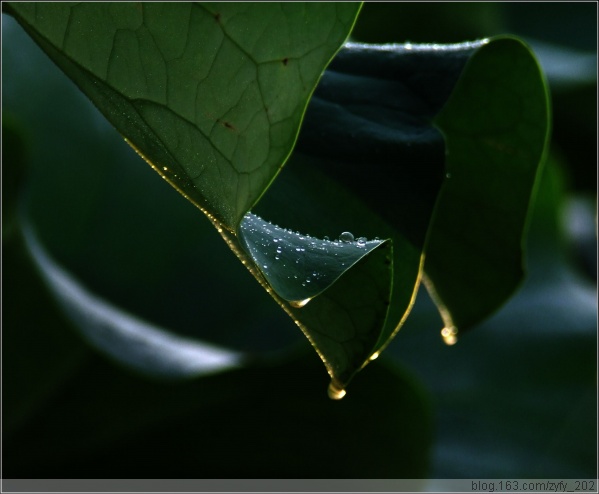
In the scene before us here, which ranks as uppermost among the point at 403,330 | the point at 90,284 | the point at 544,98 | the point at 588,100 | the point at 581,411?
the point at 544,98

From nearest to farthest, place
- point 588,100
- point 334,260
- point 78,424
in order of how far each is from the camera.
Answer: point 334,260 < point 78,424 < point 588,100

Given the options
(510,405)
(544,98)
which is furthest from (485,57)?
(510,405)

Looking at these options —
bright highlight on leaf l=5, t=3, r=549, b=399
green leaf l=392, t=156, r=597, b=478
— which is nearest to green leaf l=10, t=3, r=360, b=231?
bright highlight on leaf l=5, t=3, r=549, b=399

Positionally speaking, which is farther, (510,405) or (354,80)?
(510,405)

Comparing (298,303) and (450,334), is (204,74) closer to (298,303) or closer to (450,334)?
(298,303)

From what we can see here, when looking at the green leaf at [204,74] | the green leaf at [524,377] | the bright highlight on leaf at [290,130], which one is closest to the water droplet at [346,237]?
the bright highlight on leaf at [290,130]

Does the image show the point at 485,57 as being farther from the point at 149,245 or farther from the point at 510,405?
the point at 510,405
